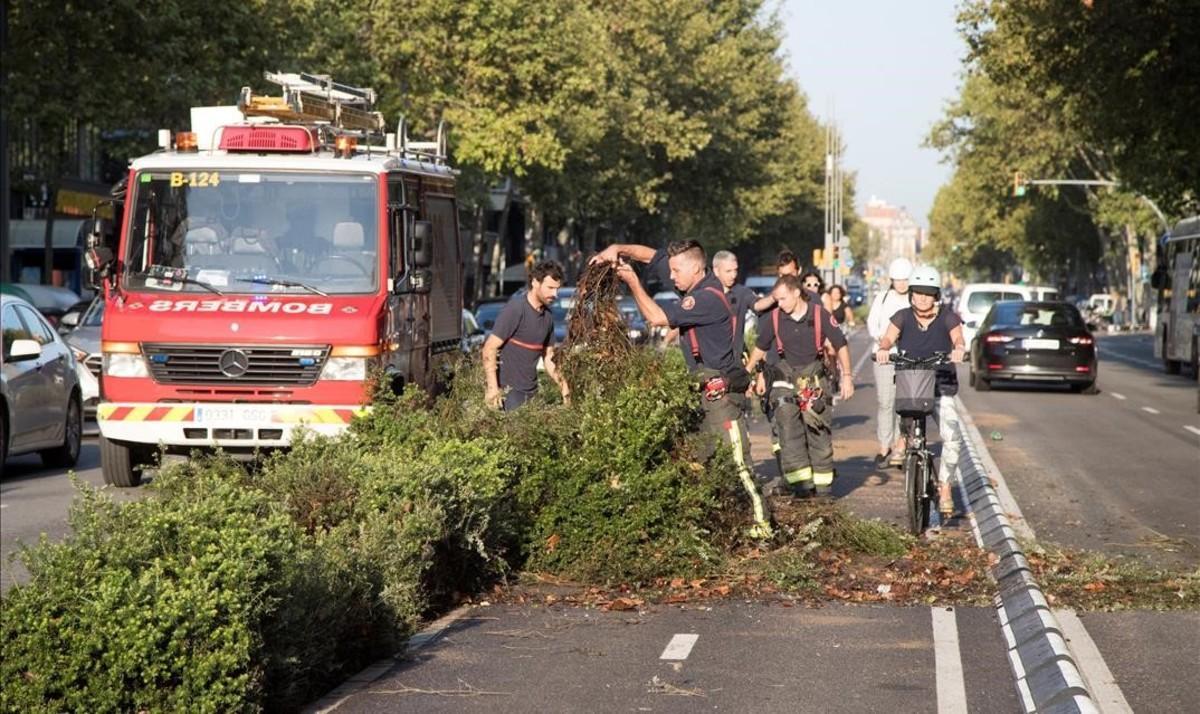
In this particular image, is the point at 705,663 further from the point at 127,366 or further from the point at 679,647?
the point at 127,366

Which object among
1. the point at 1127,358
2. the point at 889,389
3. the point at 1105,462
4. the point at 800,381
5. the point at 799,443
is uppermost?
the point at 800,381

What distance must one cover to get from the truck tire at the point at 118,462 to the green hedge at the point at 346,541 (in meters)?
3.17

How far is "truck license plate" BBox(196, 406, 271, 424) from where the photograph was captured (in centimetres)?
1515

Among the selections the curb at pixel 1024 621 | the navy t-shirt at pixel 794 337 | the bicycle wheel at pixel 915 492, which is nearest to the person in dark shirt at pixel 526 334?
the navy t-shirt at pixel 794 337

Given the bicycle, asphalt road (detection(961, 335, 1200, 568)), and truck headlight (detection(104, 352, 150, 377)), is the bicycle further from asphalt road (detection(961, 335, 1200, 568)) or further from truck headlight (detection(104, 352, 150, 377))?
truck headlight (detection(104, 352, 150, 377))

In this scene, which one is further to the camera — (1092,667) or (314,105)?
(314,105)

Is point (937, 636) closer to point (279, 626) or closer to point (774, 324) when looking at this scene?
point (279, 626)

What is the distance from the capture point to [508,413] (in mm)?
11922

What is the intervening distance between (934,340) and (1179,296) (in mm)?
26732

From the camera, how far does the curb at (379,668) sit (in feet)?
25.8

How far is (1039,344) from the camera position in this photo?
32.1 m

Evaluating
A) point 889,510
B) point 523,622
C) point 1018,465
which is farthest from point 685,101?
point 523,622

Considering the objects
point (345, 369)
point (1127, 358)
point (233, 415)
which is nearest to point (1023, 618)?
point (345, 369)

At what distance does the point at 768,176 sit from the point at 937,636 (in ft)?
208
